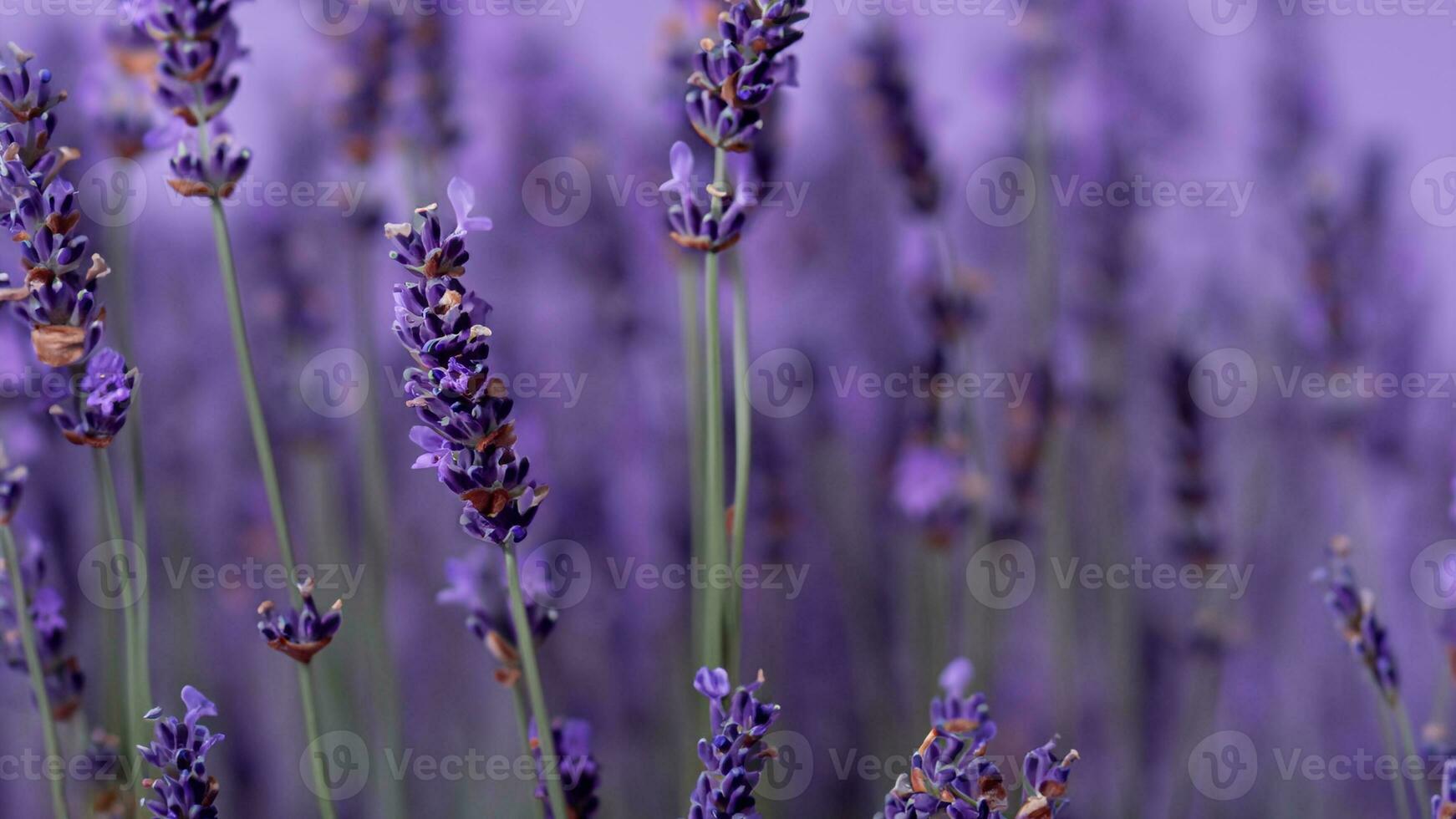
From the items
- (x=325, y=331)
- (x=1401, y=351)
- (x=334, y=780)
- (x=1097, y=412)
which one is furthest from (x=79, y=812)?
(x=1401, y=351)

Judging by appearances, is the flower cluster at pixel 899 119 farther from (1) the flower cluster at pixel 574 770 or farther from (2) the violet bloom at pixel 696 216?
(1) the flower cluster at pixel 574 770

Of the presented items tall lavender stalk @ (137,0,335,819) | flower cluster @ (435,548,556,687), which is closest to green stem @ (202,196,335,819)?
tall lavender stalk @ (137,0,335,819)

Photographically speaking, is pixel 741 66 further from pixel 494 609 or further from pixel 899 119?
pixel 899 119

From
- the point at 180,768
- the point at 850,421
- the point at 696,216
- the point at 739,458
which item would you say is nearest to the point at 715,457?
the point at 739,458

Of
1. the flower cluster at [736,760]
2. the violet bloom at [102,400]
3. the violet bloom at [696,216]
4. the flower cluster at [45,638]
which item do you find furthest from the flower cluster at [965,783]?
the flower cluster at [45,638]

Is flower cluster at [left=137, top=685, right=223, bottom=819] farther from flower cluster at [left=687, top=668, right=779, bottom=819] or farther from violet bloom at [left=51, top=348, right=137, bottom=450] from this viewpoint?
flower cluster at [left=687, top=668, right=779, bottom=819]
